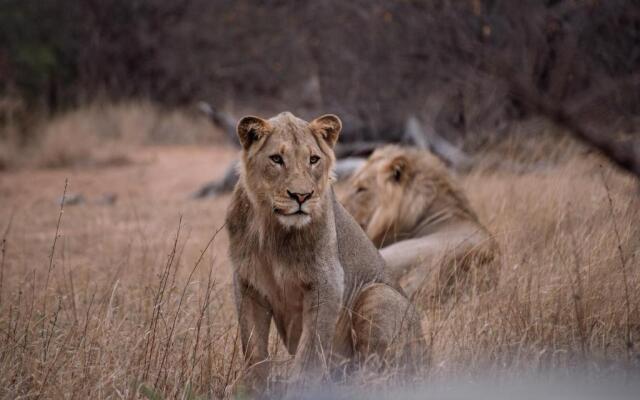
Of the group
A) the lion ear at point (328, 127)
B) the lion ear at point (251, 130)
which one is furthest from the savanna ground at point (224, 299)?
the lion ear at point (328, 127)

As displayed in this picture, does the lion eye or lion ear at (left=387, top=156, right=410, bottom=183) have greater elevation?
the lion eye

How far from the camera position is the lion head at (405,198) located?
5.65 meters

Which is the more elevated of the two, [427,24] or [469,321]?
[427,24]

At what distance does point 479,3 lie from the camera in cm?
1006

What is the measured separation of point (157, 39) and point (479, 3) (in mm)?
11424

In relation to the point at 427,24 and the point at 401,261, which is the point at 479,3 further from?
the point at 401,261

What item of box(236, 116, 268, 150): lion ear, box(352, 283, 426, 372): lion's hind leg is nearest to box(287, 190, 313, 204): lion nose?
box(236, 116, 268, 150): lion ear

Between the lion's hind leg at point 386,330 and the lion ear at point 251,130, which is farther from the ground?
the lion ear at point 251,130

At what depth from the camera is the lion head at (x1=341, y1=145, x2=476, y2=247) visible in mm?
5652

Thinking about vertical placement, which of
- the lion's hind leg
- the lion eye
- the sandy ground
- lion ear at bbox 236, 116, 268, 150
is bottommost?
the lion's hind leg

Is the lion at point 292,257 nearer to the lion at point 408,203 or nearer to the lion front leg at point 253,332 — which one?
the lion front leg at point 253,332

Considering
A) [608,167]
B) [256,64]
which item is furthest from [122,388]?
→ [256,64]

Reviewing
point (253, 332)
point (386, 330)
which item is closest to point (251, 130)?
point (253, 332)

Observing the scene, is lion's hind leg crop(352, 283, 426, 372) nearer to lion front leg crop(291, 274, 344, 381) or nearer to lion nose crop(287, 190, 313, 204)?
lion front leg crop(291, 274, 344, 381)
